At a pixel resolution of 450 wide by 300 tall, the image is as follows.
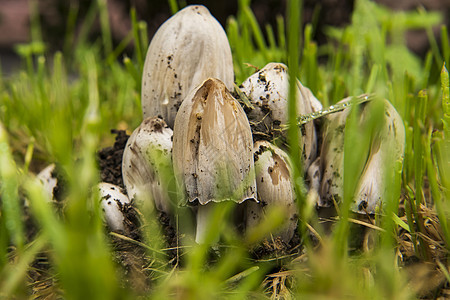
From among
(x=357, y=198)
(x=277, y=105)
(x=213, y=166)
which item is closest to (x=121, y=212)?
(x=213, y=166)

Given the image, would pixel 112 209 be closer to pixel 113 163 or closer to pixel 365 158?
pixel 113 163

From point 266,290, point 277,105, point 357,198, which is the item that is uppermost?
point 277,105

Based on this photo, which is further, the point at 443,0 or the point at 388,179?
the point at 443,0

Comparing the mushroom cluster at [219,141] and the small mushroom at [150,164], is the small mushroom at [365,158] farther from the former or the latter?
the small mushroom at [150,164]

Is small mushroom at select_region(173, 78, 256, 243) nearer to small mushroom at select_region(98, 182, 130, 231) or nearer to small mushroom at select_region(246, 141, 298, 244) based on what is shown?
small mushroom at select_region(246, 141, 298, 244)

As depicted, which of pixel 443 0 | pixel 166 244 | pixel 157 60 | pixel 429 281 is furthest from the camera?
pixel 443 0

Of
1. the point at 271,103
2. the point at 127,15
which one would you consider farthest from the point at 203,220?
the point at 127,15

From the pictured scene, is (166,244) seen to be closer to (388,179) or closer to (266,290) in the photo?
(266,290)
